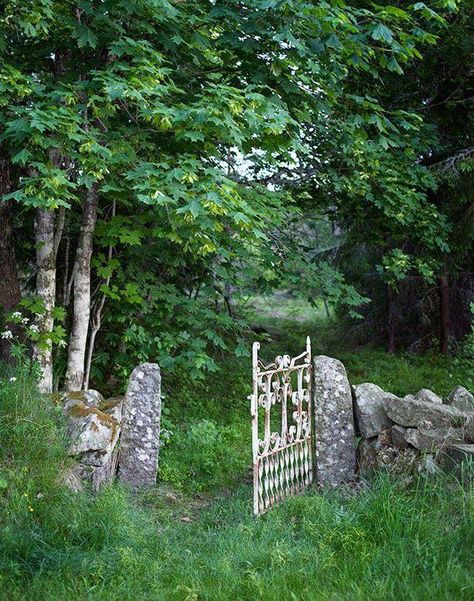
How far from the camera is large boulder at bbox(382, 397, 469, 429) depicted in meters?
5.57

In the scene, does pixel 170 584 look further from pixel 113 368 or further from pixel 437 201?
pixel 437 201

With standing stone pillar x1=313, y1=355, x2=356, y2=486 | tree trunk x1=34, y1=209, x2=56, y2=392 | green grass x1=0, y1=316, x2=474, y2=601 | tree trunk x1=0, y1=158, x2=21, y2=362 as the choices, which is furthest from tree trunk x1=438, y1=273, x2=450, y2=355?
tree trunk x1=0, y1=158, x2=21, y2=362

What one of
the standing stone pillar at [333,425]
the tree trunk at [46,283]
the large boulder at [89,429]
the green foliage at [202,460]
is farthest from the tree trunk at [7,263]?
the standing stone pillar at [333,425]

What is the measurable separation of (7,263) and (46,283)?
3.30 ft

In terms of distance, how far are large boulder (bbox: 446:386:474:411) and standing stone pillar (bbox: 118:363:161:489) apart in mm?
2856

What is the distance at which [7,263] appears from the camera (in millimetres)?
7379

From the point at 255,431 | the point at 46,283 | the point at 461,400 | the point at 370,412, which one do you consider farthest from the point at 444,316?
the point at 46,283

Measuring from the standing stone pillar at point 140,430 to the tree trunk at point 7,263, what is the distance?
6.69 ft

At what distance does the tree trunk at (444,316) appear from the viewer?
11.7m

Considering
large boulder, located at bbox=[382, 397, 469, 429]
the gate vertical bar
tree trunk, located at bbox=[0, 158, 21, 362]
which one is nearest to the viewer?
the gate vertical bar

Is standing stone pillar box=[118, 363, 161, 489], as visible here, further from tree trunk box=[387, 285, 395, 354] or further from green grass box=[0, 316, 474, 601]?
tree trunk box=[387, 285, 395, 354]

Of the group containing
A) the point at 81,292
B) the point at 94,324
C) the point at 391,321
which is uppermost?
the point at 81,292

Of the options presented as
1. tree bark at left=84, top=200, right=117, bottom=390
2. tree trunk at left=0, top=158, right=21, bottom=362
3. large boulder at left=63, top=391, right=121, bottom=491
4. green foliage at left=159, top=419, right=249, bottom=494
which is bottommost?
green foliage at left=159, top=419, right=249, bottom=494

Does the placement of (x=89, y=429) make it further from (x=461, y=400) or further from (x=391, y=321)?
(x=391, y=321)
